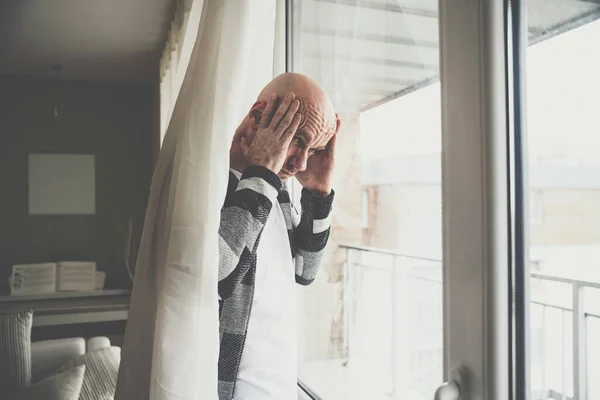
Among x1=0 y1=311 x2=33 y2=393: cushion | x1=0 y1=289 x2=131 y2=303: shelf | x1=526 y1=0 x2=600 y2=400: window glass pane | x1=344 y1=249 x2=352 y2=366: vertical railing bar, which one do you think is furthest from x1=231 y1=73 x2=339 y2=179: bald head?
x1=0 y1=289 x2=131 y2=303: shelf

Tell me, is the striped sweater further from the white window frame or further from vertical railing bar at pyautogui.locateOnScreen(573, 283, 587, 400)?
vertical railing bar at pyautogui.locateOnScreen(573, 283, 587, 400)

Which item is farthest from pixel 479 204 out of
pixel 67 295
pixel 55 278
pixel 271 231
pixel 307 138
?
pixel 55 278

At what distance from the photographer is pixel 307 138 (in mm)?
799

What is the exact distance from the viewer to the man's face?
2.57 ft

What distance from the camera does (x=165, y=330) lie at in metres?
0.76

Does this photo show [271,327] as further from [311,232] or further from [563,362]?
[563,362]

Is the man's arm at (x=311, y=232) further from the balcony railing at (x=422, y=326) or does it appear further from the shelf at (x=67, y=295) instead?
the shelf at (x=67, y=295)

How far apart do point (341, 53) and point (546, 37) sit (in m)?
0.79

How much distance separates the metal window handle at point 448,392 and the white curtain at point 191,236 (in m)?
0.34

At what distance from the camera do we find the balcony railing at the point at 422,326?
2.35 ft

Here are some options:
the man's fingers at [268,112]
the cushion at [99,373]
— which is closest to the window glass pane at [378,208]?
the man's fingers at [268,112]

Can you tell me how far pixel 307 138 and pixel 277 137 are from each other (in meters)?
0.06

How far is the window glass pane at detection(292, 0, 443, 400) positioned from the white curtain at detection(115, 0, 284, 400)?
36 cm

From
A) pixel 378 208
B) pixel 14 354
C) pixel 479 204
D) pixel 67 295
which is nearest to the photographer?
pixel 479 204
